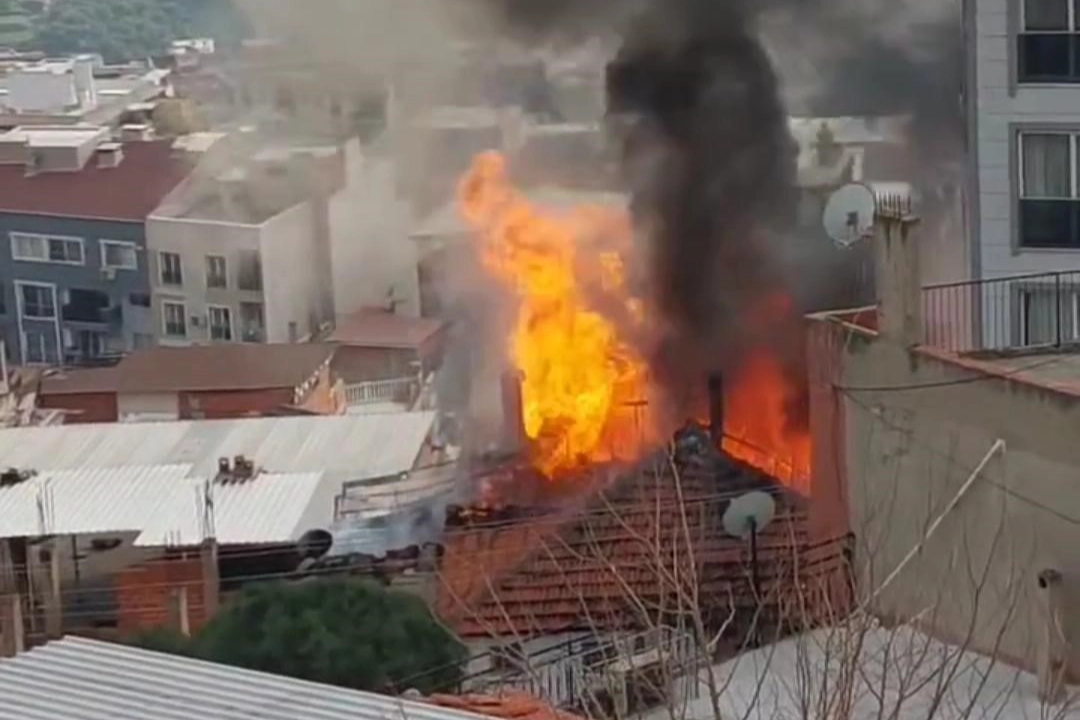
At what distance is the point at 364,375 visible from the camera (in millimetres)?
32625

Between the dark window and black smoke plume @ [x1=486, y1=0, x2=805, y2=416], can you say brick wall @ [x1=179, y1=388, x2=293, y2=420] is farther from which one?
the dark window

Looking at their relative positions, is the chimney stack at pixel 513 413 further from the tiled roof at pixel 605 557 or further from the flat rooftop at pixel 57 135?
the flat rooftop at pixel 57 135

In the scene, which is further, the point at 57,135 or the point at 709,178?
the point at 57,135

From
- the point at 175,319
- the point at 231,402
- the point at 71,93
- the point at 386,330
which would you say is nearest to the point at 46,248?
the point at 175,319

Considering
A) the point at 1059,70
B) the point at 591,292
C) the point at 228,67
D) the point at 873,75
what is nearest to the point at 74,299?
the point at 228,67

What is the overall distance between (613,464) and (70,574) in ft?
25.7

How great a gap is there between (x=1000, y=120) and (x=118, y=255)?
80.5 feet

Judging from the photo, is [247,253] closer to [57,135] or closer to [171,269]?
[171,269]

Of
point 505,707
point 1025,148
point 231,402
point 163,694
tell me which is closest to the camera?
point 163,694

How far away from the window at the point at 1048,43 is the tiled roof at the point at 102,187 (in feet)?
79.8

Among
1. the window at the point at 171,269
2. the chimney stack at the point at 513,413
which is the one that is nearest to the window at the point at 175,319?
the window at the point at 171,269

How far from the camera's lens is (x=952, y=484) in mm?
10320

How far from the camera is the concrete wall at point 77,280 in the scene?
1460 inches

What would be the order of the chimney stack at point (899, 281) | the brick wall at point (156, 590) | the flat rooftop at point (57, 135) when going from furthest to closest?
the flat rooftop at point (57, 135), the brick wall at point (156, 590), the chimney stack at point (899, 281)
